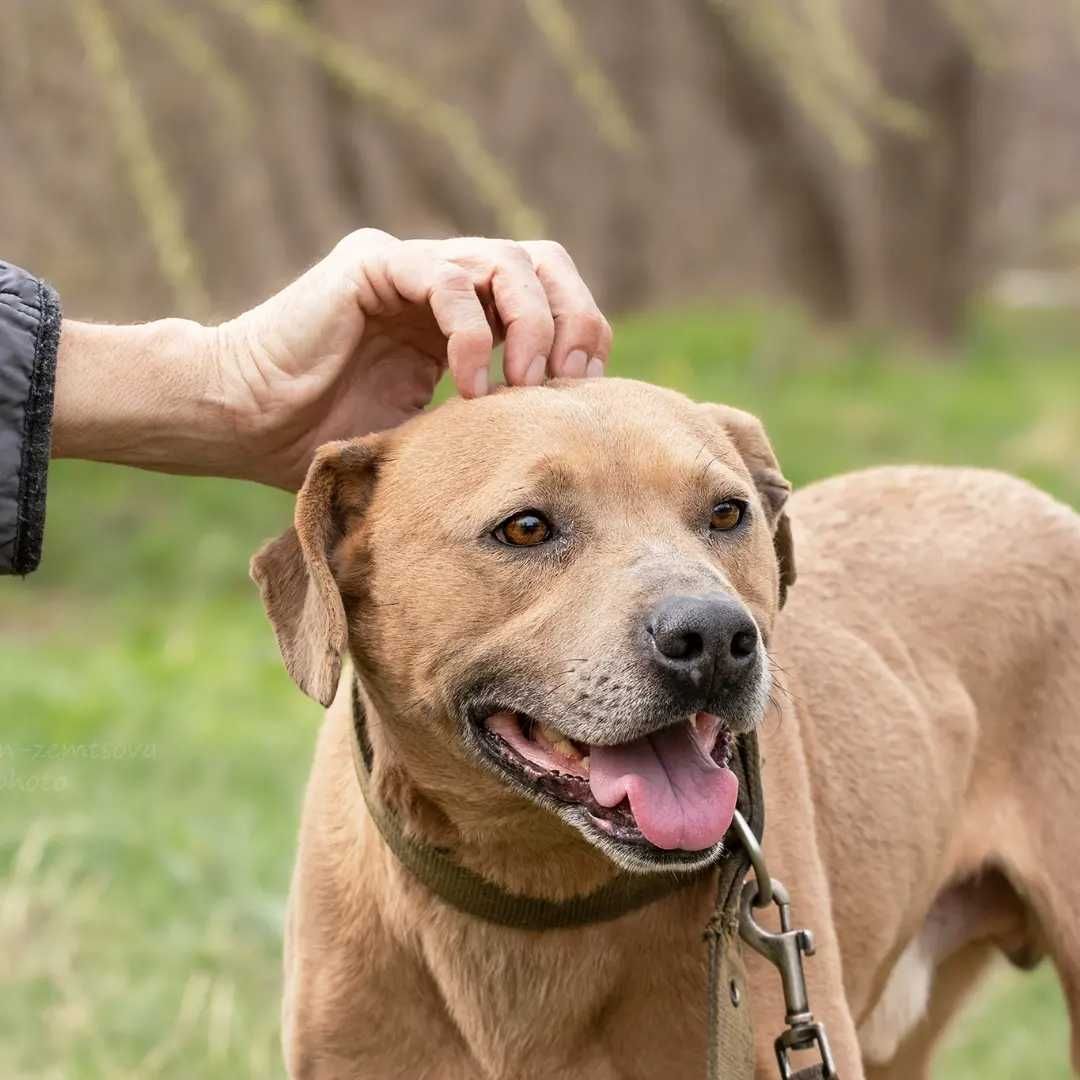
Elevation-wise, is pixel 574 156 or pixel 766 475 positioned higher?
pixel 766 475

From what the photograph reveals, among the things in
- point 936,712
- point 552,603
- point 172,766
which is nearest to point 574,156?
point 172,766

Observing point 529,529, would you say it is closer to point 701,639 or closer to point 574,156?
point 701,639

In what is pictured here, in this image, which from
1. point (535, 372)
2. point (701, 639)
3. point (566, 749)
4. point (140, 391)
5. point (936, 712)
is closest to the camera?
point (701, 639)

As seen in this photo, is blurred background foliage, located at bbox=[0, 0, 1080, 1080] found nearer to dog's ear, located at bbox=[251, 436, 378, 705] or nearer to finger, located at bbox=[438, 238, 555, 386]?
finger, located at bbox=[438, 238, 555, 386]

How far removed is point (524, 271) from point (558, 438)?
37 centimetres

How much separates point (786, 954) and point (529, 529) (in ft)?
2.56

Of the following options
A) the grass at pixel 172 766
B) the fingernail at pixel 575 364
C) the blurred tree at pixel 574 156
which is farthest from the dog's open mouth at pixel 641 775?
the grass at pixel 172 766

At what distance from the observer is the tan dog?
2.89 m

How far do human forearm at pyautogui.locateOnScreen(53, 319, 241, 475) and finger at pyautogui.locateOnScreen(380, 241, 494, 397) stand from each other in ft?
1.50

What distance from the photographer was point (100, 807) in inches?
240

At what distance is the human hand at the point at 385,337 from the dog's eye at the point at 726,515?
16.1 inches

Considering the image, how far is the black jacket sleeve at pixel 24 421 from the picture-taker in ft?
10.5

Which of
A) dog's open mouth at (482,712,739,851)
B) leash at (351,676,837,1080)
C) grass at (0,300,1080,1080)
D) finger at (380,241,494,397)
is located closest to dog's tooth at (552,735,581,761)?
dog's open mouth at (482,712,739,851)

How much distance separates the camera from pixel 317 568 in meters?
3.10
